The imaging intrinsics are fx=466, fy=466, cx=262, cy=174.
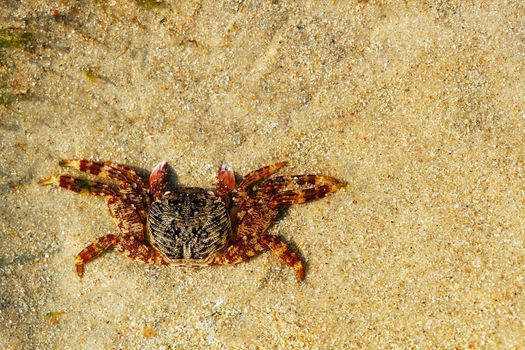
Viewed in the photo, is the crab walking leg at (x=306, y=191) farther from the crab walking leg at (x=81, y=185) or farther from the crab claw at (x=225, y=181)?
the crab walking leg at (x=81, y=185)

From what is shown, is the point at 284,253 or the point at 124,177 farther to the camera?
the point at 124,177

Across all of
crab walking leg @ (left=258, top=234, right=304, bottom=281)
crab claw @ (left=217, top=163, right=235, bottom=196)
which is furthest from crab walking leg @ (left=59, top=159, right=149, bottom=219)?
crab walking leg @ (left=258, top=234, right=304, bottom=281)

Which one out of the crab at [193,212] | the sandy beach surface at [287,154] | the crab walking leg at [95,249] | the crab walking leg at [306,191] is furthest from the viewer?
the crab walking leg at [95,249]

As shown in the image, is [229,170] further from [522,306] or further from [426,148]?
[522,306]

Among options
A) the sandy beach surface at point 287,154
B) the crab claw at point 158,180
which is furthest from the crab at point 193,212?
the sandy beach surface at point 287,154

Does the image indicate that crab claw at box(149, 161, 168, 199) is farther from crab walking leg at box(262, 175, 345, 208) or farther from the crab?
crab walking leg at box(262, 175, 345, 208)

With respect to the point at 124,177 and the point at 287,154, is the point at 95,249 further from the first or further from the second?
the point at 287,154

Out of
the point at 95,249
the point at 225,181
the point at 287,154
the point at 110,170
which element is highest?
the point at 287,154

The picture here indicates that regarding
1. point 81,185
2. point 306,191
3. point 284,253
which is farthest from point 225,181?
point 81,185
